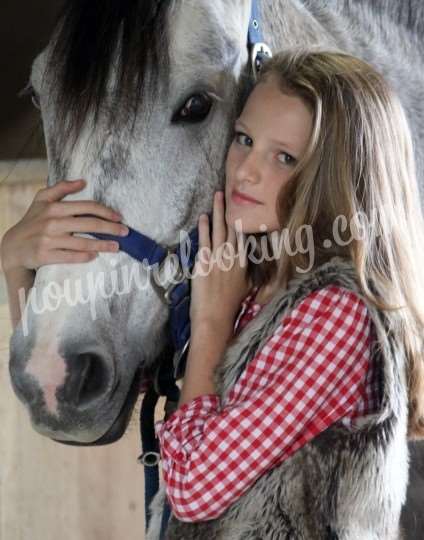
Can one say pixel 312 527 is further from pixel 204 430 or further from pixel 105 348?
pixel 105 348

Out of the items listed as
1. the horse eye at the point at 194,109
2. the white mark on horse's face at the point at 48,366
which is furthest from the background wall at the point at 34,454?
the white mark on horse's face at the point at 48,366

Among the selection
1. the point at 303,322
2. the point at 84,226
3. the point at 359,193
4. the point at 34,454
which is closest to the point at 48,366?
the point at 84,226

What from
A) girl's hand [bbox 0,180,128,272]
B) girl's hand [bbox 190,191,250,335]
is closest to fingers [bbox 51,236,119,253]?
girl's hand [bbox 0,180,128,272]

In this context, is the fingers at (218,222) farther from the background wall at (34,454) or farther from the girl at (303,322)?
the background wall at (34,454)

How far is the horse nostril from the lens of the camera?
2.68 ft

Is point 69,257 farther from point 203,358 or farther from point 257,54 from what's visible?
point 257,54

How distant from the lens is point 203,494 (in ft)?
2.50

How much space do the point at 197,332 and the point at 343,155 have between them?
0.79 ft

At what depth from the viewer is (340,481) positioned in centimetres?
76

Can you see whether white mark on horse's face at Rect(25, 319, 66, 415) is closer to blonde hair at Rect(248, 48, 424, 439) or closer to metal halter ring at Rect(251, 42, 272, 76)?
blonde hair at Rect(248, 48, 424, 439)

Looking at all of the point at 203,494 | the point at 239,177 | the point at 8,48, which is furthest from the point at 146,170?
the point at 8,48

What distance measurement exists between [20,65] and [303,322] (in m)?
0.74

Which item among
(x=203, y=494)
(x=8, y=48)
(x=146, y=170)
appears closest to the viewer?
(x=203, y=494)

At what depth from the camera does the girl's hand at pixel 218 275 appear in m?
0.88
